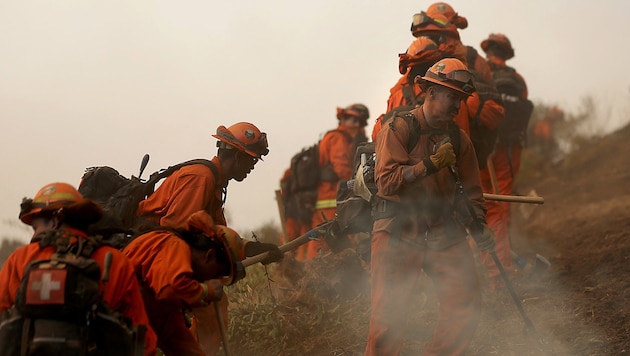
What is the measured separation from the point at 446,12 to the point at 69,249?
5340mm

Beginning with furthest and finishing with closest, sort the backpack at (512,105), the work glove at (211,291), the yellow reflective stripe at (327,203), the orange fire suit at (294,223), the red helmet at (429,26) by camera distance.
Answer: the orange fire suit at (294,223) < the yellow reflective stripe at (327,203) < the backpack at (512,105) < the red helmet at (429,26) < the work glove at (211,291)

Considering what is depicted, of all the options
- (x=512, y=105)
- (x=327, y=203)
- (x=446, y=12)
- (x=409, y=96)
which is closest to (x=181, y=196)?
(x=409, y=96)

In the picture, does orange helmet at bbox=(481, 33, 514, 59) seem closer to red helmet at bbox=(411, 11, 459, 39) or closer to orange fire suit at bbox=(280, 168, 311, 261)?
red helmet at bbox=(411, 11, 459, 39)

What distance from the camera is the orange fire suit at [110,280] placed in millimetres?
4812

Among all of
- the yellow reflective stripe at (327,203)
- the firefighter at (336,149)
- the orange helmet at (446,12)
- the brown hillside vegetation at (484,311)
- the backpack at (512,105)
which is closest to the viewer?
the brown hillside vegetation at (484,311)

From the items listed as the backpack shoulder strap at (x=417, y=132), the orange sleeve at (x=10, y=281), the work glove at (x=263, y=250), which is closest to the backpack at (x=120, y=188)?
the work glove at (x=263, y=250)

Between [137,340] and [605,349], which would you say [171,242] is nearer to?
[137,340]

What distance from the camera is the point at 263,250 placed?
6324mm

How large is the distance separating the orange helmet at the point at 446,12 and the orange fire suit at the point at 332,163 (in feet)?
10.5

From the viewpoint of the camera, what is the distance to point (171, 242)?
18.0 ft

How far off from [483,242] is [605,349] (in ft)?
4.58

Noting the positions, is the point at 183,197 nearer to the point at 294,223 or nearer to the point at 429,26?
the point at 429,26

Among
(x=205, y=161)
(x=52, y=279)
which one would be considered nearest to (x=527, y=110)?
(x=205, y=161)

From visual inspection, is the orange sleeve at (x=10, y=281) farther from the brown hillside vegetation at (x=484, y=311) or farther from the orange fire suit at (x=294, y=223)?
the orange fire suit at (x=294, y=223)
